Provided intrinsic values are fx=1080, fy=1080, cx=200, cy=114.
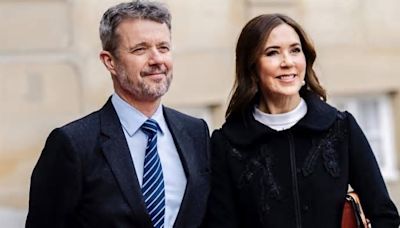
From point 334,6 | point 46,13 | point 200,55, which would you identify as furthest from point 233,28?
point 46,13

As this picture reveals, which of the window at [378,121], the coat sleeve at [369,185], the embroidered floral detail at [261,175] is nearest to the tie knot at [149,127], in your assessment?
the embroidered floral detail at [261,175]

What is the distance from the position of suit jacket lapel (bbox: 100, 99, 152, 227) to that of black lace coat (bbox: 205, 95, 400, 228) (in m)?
0.34

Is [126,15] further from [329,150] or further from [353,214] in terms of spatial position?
[353,214]

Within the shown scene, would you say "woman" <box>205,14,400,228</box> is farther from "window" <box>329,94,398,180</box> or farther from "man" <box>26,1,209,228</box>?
"window" <box>329,94,398,180</box>

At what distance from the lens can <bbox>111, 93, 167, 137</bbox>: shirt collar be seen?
159 inches

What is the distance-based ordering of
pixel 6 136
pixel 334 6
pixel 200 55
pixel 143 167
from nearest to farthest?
pixel 143 167
pixel 6 136
pixel 200 55
pixel 334 6

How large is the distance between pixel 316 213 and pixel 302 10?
4829mm

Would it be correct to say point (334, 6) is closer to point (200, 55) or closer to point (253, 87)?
→ point (200, 55)

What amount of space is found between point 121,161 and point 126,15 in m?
0.54

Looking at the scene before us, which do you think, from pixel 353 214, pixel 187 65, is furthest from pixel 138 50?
pixel 187 65

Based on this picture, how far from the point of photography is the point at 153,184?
13.0 feet

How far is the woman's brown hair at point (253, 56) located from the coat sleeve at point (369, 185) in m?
0.28

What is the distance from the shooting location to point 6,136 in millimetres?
7430

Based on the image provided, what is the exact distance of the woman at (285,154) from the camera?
159 inches
